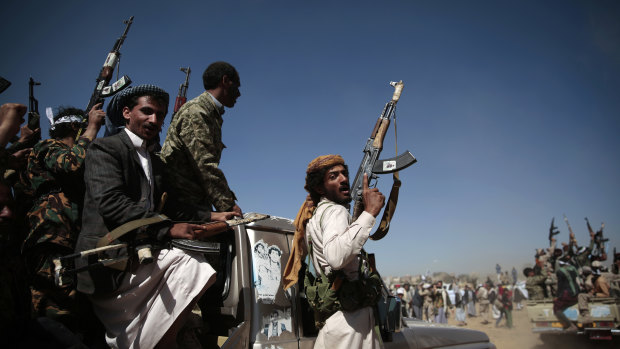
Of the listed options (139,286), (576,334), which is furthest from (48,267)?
(576,334)

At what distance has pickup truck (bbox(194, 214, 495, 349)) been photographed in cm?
231

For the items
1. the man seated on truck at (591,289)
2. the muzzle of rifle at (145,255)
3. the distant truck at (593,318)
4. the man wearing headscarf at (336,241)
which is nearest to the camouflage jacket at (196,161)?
the man wearing headscarf at (336,241)

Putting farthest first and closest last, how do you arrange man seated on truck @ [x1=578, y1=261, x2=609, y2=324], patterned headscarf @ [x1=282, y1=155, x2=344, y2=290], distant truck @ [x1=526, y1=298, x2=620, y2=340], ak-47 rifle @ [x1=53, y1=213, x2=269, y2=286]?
man seated on truck @ [x1=578, y1=261, x2=609, y2=324] → distant truck @ [x1=526, y1=298, x2=620, y2=340] → patterned headscarf @ [x1=282, y1=155, x2=344, y2=290] → ak-47 rifle @ [x1=53, y1=213, x2=269, y2=286]

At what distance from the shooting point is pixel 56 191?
2336 millimetres

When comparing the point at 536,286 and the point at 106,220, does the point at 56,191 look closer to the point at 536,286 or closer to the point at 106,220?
the point at 106,220

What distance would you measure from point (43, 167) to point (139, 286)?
111cm

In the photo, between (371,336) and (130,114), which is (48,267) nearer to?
(130,114)

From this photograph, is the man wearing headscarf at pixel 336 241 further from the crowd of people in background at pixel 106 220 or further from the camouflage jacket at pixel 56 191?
the camouflage jacket at pixel 56 191

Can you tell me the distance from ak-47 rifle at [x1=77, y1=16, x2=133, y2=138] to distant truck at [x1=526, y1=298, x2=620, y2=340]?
1107cm

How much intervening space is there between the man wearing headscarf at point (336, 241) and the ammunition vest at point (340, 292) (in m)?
0.03

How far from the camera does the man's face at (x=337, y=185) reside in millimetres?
2701

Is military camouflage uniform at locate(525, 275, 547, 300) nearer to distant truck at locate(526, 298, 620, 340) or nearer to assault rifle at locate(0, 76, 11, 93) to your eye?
distant truck at locate(526, 298, 620, 340)

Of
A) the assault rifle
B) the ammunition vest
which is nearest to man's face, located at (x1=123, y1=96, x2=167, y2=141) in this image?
the assault rifle

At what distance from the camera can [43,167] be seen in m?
2.35
